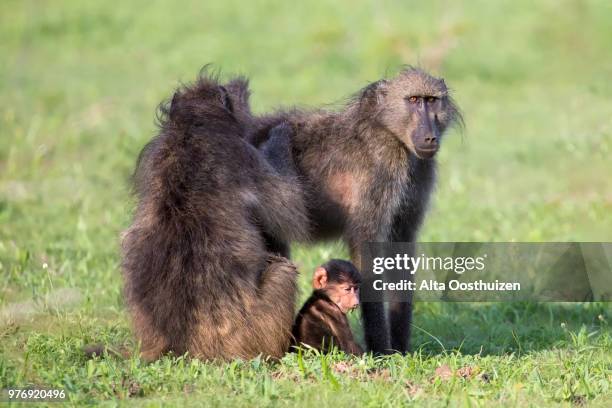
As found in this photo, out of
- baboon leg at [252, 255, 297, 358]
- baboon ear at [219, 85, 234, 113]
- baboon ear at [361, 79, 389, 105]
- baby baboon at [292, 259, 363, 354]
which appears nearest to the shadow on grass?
baby baboon at [292, 259, 363, 354]

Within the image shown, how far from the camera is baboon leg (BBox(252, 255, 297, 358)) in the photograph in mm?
4785

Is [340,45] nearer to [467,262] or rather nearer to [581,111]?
[581,111]

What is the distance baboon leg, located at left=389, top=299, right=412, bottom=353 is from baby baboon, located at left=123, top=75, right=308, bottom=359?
1.09 metres

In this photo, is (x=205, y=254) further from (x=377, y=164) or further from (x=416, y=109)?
(x=416, y=109)

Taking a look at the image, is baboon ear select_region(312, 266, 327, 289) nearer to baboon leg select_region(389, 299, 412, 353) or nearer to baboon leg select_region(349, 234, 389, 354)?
baboon leg select_region(349, 234, 389, 354)

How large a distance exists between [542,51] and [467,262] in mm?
8274

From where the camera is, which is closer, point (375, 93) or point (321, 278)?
point (321, 278)

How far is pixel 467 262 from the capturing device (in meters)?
7.05

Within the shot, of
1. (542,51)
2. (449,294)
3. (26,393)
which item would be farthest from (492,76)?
(26,393)

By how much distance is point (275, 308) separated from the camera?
4.81 m

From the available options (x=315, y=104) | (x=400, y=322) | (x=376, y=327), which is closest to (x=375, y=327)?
(x=376, y=327)

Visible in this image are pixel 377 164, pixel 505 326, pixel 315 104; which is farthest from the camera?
pixel 315 104

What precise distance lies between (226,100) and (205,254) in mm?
953

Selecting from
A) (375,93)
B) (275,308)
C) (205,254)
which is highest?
(375,93)
